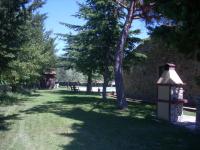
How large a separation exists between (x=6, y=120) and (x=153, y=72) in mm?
17137

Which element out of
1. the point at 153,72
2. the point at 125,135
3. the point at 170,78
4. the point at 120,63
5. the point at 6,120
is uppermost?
the point at 120,63

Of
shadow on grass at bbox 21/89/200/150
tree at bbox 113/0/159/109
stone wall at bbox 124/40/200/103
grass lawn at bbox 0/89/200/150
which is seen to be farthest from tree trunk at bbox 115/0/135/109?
shadow on grass at bbox 21/89/200/150

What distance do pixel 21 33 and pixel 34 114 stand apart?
169 inches

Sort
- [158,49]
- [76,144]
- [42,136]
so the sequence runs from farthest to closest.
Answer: [158,49]
[42,136]
[76,144]

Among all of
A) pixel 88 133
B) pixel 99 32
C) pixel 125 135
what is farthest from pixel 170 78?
pixel 99 32

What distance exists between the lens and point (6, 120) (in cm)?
1608

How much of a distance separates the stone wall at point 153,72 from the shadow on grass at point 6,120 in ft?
40.7

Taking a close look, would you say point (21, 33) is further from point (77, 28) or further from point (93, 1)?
point (77, 28)

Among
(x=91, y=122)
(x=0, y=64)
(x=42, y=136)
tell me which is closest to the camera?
(x=42, y=136)

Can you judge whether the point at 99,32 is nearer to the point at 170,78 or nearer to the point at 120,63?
the point at 120,63

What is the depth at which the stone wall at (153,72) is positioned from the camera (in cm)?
2605

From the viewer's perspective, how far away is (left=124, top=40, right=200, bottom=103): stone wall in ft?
85.5

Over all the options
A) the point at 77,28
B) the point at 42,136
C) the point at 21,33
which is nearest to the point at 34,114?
the point at 21,33

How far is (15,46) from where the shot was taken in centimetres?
1895
